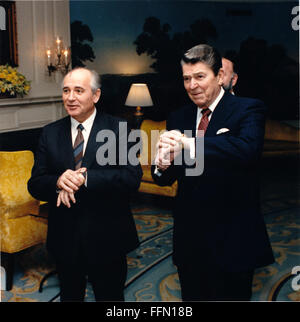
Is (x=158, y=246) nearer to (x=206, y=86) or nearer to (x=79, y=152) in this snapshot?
(x=79, y=152)

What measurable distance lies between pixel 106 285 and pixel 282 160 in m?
5.36

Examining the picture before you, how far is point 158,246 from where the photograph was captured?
3744 millimetres

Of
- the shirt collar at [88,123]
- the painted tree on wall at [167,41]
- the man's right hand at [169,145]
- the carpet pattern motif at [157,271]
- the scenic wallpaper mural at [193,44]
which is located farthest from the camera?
the painted tree on wall at [167,41]

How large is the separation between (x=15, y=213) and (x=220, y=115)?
1.90 meters

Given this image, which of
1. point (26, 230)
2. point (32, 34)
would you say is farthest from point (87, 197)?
point (32, 34)

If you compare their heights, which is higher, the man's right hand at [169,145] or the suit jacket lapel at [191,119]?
the suit jacket lapel at [191,119]

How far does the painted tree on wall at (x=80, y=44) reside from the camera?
7309 millimetres

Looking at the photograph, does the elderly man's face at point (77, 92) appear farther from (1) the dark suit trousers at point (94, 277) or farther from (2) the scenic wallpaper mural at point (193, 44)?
(2) the scenic wallpaper mural at point (193, 44)

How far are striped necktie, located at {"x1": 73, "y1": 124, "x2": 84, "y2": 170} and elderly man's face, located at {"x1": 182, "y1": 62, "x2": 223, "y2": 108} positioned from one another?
58 cm

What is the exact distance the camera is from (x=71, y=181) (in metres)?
1.74

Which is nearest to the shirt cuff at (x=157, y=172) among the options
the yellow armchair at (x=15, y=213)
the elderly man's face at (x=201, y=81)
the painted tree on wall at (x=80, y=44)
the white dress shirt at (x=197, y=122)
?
the white dress shirt at (x=197, y=122)

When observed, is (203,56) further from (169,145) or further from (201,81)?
(169,145)

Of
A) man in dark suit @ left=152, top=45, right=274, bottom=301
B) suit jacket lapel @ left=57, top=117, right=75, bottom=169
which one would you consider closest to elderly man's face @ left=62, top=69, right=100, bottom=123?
suit jacket lapel @ left=57, top=117, right=75, bottom=169

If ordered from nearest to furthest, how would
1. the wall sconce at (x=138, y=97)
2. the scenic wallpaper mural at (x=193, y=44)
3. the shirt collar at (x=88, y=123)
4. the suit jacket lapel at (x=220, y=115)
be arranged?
the suit jacket lapel at (x=220, y=115) → the shirt collar at (x=88, y=123) → the wall sconce at (x=138, y=97) → the scenic wallpaper mural at (x=193, y=44)
